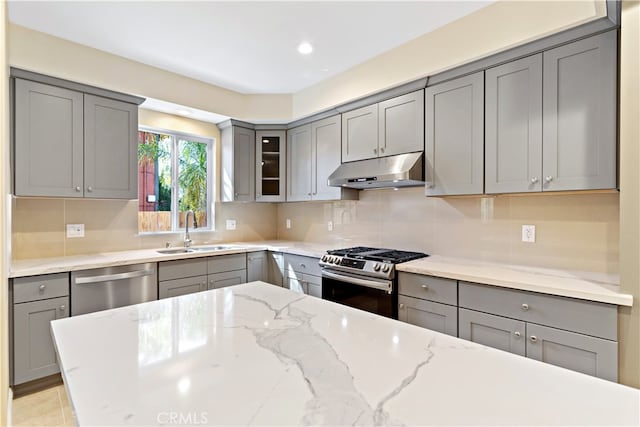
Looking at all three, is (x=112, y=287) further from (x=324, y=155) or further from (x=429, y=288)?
(x=429, y=288)

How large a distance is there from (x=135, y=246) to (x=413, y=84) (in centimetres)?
299

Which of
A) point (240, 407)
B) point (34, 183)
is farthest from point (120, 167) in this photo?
point (240, 407)

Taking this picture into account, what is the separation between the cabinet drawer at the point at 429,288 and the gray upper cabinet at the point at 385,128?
103 centimetres

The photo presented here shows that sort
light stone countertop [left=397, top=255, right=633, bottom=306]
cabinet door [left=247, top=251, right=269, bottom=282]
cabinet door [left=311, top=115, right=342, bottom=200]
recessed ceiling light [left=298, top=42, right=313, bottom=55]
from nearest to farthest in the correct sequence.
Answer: light stone countertop [left=397, top=255, right=633, bottom=306], recessed ceiling light [left=298, top=42, right=313, bottom=55], cabinet door [left=311, top=115, right=342, bottom=200], cabinet door [left=247, top=251, right=269, bottom=282]

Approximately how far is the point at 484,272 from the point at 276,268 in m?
2.12

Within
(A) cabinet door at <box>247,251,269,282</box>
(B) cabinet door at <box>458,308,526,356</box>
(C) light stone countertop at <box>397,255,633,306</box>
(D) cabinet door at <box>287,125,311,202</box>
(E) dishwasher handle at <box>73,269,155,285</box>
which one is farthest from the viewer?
(D) cabinet door at <box>287,125,311,202</box>

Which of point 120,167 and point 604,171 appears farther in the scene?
point 120,167

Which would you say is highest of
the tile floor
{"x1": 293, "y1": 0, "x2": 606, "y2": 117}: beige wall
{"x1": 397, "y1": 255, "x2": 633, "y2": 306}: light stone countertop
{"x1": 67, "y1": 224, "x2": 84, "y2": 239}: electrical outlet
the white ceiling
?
the white ceiling

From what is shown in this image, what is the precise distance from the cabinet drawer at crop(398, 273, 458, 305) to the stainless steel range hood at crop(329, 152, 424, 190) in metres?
0.75

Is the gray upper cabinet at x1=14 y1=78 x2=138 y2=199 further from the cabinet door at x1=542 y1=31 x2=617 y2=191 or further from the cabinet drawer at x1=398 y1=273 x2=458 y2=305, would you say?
the cabinet door at x1=542 y1=31 x2=617 y2=191

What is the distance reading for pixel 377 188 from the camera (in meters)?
3.31

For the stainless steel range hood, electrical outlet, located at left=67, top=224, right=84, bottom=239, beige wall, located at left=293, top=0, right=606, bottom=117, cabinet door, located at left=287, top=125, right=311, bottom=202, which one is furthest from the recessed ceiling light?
electrical outlet, located at left=67, top=224, right=84, bottom=239

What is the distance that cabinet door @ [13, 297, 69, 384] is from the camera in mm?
2197

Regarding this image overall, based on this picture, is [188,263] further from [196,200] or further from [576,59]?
[576,59]
